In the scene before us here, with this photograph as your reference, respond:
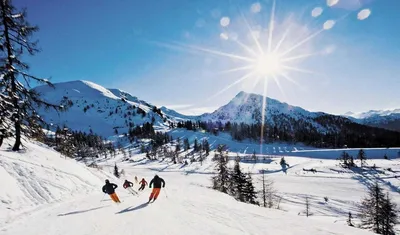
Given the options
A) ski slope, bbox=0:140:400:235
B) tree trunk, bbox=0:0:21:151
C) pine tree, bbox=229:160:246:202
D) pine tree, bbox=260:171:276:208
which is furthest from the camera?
pine tree, bbox=260:171:276:208

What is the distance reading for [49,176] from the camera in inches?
686

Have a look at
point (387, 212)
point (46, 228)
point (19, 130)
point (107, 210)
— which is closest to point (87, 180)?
point (19, 130)

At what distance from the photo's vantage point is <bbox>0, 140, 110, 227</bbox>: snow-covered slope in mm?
12552

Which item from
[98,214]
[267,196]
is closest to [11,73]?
[98,214]

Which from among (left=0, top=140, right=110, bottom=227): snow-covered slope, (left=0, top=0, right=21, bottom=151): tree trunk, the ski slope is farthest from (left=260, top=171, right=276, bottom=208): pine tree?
(left=0, top=0, right=21, bottom=151): tree trunk

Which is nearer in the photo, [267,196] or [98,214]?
[98,214]

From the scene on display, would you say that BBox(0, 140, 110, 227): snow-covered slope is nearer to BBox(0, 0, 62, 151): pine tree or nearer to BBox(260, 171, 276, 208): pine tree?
BBox(0, 0, 62, 151): pine tree

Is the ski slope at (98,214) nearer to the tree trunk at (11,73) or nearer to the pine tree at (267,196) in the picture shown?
the tree trunk at (11,73)

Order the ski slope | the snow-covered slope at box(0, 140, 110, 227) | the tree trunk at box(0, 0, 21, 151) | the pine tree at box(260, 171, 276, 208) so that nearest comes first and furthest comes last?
the ski slope → the snow-covered slope at box(0, 140, 110, 227) → the tree trunk at box(0, 0, 21, 151) → the pine tree at box(260, 171, 276, 208)

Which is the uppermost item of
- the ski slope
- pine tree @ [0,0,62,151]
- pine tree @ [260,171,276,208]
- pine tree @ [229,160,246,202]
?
pine tree @ [0,0,62,151]

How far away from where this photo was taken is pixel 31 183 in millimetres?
15203

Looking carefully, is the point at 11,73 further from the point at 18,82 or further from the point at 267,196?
the point at 267,196

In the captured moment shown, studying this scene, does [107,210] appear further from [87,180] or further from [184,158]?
[184,158]

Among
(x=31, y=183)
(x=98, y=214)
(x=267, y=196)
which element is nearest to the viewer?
(x=98, y=214)
